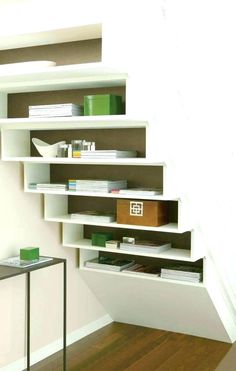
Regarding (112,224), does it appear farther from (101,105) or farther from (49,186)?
(101,105)

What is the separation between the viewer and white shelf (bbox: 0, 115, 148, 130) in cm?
276

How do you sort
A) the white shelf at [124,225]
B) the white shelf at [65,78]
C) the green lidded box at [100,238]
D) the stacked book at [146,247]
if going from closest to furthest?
the white shelf at [65,78], the white shelf at [124,225], the stacked book at [146,247], the green lidded box at [100,238]

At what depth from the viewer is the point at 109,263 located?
12.0 feet

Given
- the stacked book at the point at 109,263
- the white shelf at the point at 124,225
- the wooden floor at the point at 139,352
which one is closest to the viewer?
the white shelf at the point at 124,225

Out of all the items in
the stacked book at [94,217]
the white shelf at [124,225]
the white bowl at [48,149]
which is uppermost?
the white bowl at [48,149]

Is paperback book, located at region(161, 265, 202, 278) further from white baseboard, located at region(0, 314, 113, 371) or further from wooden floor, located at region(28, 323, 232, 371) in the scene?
white baseboard, located at region(0, 314, 113, 371)

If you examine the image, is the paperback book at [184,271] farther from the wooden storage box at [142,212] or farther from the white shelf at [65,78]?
the white shelf at [65,78]

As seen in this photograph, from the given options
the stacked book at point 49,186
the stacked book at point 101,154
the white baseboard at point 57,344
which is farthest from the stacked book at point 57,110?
the white baseboard at point 57,344

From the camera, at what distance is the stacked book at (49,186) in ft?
10.5

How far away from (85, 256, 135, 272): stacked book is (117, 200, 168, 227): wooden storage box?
516 mm

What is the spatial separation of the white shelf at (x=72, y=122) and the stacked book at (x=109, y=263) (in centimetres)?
106

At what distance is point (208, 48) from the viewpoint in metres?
2.77

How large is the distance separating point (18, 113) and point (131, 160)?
1084mm

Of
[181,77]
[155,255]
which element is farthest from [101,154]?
[155,255]
